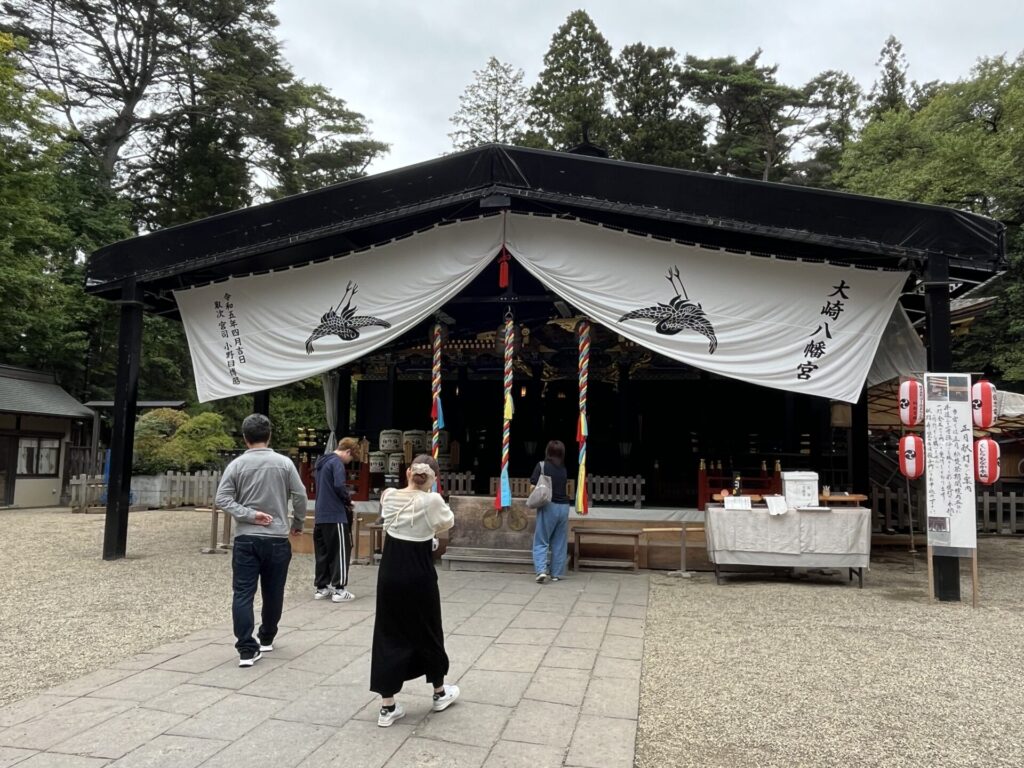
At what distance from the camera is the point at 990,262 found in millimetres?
7512

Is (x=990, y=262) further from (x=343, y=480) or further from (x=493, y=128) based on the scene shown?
(x=493, y=128)

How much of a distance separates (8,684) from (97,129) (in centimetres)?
2713

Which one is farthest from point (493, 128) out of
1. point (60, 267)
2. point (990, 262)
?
point (990, 262)

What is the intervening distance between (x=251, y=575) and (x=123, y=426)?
6120mm

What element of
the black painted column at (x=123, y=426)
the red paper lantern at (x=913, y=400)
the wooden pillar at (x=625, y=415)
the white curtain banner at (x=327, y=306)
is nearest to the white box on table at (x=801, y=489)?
the red paper lantern at (x=913, y=400)

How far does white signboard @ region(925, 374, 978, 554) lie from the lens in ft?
23.4

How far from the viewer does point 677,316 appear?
332 inches

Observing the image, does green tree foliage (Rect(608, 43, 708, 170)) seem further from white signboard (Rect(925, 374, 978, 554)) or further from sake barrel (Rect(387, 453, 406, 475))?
white signboard (Rect(925, 374, 978, 554))

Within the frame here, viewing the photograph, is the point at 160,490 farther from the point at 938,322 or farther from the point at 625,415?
the point at 938,322

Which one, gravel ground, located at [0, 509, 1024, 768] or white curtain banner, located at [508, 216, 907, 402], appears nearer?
gravel ground, located at [0, 509, 1024, 768]

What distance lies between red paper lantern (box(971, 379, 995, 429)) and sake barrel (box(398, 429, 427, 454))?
968cm

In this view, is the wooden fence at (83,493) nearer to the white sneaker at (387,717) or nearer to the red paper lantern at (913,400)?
the white sneaker at (387,717)

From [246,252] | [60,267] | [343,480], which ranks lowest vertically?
[343,480]

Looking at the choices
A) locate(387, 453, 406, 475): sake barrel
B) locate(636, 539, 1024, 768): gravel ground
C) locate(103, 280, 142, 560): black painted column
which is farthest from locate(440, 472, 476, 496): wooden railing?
locate(636, 539, 1024, 768): gravel ground
